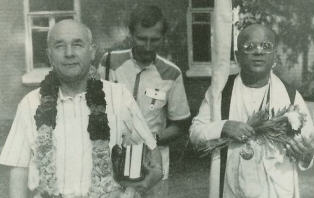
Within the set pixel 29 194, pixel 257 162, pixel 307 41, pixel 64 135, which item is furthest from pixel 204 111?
Answer: pixel 307 41

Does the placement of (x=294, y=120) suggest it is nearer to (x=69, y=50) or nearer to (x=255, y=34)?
(x=255, y=34)

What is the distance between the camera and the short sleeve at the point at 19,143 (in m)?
2.55

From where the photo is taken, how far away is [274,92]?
2848 mm

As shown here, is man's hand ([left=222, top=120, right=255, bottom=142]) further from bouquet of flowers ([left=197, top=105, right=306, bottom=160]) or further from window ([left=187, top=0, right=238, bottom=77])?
window ([left=187, top=0, right=238, bottom=77])

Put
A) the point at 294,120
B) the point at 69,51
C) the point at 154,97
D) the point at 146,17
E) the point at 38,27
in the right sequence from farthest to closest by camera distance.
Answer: the point at 38,27 → the point at 154,97 → the point at 146,17 → the point at 294,120 → the point at 69,51

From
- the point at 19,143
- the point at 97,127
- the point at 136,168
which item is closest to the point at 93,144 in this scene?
the point at 97,127

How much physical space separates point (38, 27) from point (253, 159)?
12.9 feet

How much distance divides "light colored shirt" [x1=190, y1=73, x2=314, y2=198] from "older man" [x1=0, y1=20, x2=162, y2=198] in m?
0.41

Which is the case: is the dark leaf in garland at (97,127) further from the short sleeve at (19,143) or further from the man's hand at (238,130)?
the man's hand at (238,130)

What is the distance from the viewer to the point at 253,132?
2.79m

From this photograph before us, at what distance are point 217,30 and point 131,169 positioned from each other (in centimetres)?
91

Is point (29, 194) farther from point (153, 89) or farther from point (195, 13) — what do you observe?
point (195, 13)

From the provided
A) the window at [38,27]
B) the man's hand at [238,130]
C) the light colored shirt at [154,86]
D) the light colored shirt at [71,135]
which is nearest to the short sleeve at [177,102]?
the light colored shirt at [154,86]

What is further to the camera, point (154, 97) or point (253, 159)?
point (154, 97)
